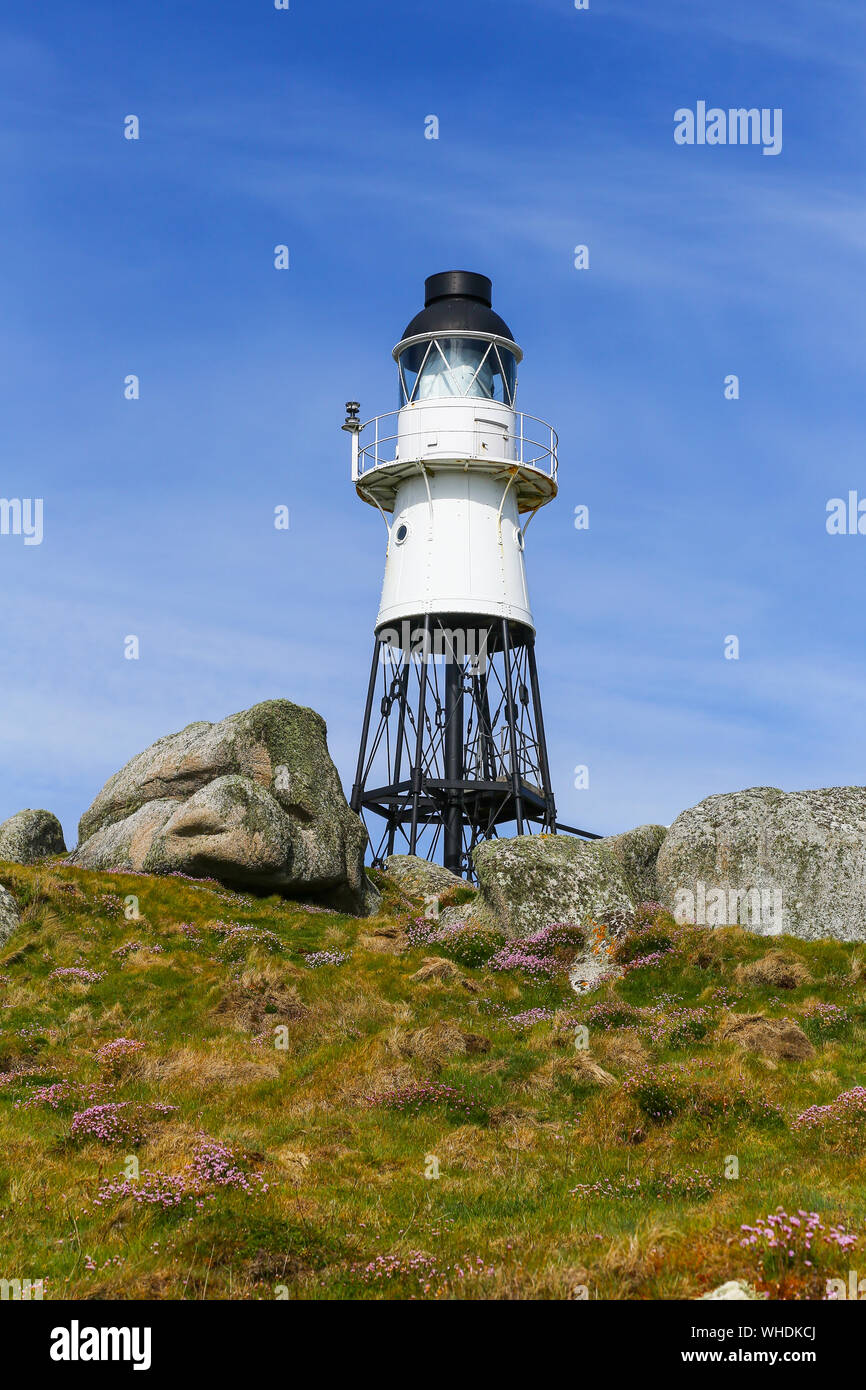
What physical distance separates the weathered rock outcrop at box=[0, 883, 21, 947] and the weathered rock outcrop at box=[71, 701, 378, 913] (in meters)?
5.82

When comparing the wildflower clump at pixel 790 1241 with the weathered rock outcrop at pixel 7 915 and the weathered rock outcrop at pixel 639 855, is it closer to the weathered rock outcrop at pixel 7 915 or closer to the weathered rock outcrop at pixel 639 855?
the weathered rock outcrop at pixel 7 915

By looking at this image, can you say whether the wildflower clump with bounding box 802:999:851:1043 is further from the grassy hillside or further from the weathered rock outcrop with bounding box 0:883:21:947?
the weathered rock outcrop with bounding box 0:883:21:947

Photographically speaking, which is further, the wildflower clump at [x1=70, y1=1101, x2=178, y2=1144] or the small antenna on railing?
the small antenna on railing

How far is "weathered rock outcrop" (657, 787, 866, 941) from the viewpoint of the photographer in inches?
1206

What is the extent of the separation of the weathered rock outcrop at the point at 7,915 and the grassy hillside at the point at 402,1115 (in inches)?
20.1

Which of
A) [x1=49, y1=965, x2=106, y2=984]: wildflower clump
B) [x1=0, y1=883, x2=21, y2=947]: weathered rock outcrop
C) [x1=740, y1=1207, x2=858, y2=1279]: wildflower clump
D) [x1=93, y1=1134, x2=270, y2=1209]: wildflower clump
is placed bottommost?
[x1=740, y1=1207, x2=858, y2=1279]: wildflower clump

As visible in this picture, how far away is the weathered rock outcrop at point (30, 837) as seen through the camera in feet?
132

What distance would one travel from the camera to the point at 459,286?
5197 cm

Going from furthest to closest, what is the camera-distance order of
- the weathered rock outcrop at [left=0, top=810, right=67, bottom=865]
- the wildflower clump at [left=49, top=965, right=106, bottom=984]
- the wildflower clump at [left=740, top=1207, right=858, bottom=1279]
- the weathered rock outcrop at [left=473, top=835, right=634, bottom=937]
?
the weathered rock outcrop at [left=0, top=810, right=67, bottom=865] < the weathered rock outcrop at [left=473, top=835, right=634, bottom=937] < the wildflower clump at [left=49, top=965, right=106, bottom=984] < the wildflower clump at [left=740, top=1207, right=858, bottom=1279]

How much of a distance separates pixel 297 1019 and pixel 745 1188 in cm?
1125
